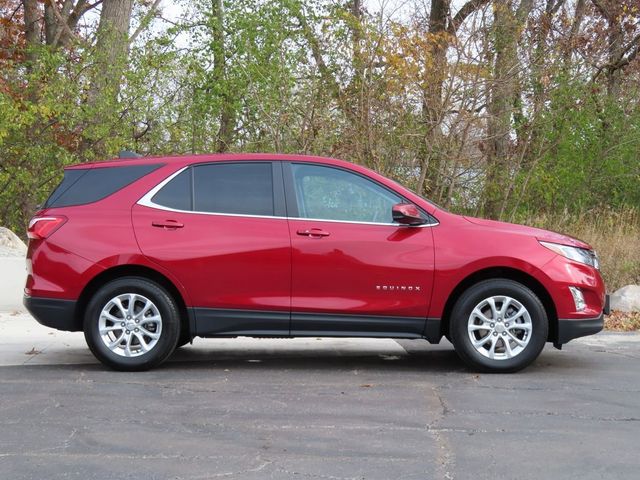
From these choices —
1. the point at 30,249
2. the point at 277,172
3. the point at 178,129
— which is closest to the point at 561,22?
the point at 178,129

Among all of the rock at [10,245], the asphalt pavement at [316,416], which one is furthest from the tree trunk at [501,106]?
the rock at [10,245]

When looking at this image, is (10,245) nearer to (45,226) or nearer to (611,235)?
(45,226)

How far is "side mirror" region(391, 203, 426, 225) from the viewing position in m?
7.77

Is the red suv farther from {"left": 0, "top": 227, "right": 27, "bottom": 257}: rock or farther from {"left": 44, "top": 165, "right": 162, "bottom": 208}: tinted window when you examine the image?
{"left": 0, "top": 227, "right": 27, "bottom": 257}: rock

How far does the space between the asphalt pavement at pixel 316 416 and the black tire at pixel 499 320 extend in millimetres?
142

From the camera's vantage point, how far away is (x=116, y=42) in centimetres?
1486

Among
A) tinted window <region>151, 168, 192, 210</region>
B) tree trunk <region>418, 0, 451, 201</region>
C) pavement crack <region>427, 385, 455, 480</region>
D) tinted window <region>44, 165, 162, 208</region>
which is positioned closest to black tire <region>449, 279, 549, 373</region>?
pavement crack <region>427, 385, 455, 480</region>

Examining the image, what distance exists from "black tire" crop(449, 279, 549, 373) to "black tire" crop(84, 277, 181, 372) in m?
2.27

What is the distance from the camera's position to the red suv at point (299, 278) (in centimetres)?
782

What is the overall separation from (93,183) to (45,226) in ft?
1.76

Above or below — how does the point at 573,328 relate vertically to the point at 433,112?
below

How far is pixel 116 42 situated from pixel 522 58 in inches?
251

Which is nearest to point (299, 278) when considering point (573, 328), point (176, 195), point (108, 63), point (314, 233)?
point (314, 233)

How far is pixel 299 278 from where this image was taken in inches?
308
